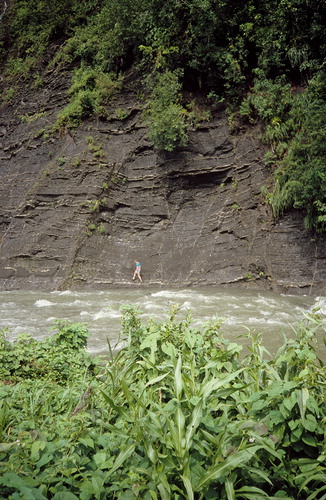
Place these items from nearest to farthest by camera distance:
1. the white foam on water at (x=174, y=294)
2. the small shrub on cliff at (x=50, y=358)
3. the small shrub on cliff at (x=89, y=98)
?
1. the small shrub on cliff at (x=50, y=358)
2. the white foam on water at (x=174, y=294)
3. the small shrub on cliff at (x=89, y=98)

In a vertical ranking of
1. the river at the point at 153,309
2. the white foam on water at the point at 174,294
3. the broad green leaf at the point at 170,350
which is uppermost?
the broad green leaf at the point at 170,350

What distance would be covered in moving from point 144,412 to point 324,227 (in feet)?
39.2

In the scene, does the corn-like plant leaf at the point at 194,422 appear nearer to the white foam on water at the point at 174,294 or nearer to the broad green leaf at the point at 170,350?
the broad green leaf at the point at 170,350

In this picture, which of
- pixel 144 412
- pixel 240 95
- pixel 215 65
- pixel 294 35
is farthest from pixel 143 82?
pixel 144 412

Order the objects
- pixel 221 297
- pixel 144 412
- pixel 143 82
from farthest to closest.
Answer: pixel 143 82 → pixel 221 297 → pixel 144 412

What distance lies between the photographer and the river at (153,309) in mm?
7438

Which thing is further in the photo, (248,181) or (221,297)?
(248,181)

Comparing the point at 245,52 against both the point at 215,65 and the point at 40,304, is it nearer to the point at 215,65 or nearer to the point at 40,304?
the point at 215,65

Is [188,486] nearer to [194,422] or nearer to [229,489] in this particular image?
[229,489]

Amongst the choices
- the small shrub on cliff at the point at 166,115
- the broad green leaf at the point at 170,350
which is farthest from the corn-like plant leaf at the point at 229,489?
the small shrub on cliff at the point at 166,115

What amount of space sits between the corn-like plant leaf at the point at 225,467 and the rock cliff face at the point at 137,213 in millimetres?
11917

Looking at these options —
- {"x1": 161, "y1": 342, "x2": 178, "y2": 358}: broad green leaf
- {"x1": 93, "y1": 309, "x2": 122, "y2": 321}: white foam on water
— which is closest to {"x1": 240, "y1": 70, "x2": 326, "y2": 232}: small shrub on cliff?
{"x1": 93, "y1": 309, "x2": 122, "y2": 321}: white foam on water

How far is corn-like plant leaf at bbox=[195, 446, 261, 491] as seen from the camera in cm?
167

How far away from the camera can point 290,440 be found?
1912mm
